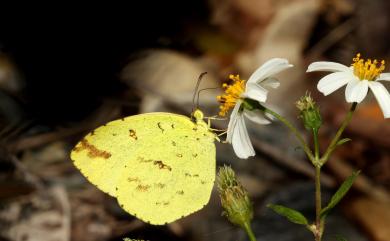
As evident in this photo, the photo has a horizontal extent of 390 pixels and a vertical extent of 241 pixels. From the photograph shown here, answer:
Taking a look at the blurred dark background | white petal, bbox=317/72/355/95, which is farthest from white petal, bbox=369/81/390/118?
the blurred dark background

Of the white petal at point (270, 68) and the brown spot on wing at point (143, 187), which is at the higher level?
the white petal at point (270, 68)

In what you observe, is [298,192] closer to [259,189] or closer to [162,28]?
[259,189]

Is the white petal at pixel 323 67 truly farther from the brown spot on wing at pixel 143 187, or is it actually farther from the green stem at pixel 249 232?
the brown spot on wing at pixel 143 187

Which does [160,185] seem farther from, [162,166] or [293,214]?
[293,214]

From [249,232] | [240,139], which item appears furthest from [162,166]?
[249,232]

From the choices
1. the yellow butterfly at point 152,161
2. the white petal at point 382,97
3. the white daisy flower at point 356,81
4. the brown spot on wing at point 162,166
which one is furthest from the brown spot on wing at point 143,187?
the white petal at point 382,97

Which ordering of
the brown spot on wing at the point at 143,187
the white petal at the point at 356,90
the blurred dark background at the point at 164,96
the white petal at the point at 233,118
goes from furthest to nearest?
the blurred dark background at the point at 164,96 < the brown spot on wing at the point at 143,187 < the white petal at the point at 233,118 < the white petal at the point at 356,90

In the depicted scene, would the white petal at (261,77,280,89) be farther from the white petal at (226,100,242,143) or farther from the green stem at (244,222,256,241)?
the green stem at (244,222,256,241)

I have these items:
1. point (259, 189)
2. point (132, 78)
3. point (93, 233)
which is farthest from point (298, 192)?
point (132, 78)
